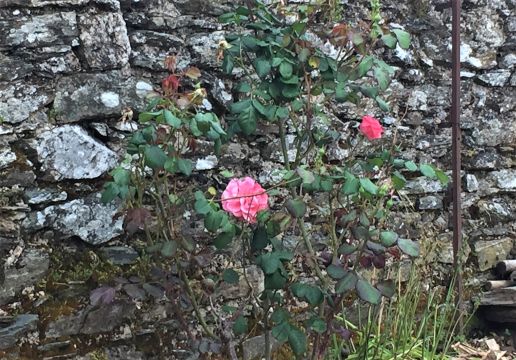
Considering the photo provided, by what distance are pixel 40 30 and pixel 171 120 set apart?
0.68 m

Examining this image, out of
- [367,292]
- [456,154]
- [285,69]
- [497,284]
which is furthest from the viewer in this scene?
[497,284]

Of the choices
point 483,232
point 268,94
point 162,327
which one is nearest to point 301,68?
point 268,94

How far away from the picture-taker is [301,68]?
2125 mm

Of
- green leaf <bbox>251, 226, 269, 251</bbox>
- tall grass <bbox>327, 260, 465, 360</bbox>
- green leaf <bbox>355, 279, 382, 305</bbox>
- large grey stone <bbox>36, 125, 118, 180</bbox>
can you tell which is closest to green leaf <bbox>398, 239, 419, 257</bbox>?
green leaf <bbox>355, 279, 382, 305</bbox>

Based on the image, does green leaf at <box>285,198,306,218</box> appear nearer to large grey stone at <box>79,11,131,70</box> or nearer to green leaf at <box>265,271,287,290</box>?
green leaf at <box>265,271,287,290</box>

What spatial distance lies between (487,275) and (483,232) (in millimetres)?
213

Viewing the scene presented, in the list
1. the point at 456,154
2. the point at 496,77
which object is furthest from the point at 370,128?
the point at 496,77

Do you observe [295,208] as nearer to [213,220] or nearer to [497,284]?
[213,220]

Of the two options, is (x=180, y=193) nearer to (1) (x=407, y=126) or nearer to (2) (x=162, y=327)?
(2) (x=162, y=327)

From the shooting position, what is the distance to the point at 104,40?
2309 millimetres

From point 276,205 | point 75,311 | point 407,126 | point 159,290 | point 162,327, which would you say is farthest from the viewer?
point 407,126

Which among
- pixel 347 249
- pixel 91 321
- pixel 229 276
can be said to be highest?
pixel 347 249

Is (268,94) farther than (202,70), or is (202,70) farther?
(202,70)

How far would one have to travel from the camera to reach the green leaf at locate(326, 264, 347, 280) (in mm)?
2012
